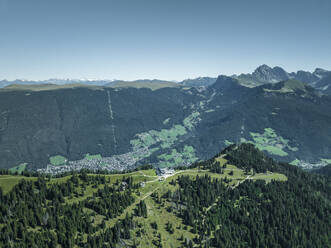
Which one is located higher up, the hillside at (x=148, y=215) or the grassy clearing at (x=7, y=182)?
the grassy clearing at (x=7, y=182)

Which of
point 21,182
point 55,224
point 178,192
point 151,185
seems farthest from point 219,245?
point 21,182

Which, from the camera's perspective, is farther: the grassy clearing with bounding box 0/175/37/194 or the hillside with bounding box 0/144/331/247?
the grassy clearing with bounding box 0/175/37/194

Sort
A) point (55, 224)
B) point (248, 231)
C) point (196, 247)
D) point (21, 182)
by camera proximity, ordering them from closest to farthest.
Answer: point (55, 224), point (196, 247), point (21, 182), point (248, 231)

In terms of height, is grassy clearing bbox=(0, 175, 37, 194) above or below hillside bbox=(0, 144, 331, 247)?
above

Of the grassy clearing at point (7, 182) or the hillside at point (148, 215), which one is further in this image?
the grassy clearing at point (7, 182)

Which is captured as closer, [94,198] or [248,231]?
[94,198]

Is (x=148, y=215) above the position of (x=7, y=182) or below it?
below

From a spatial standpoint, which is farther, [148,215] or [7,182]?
[7,182]

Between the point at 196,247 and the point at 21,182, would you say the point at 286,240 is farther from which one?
the point at 21,182
